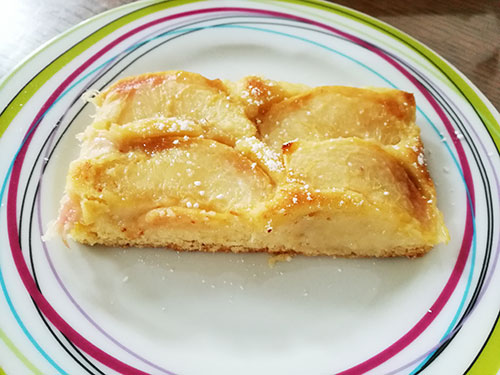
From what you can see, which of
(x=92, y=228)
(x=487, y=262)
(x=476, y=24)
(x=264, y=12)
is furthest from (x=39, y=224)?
(x=476, y=24)

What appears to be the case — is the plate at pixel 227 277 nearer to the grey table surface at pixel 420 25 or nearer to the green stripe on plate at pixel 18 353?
the green stripe on plate at pixel 18 353

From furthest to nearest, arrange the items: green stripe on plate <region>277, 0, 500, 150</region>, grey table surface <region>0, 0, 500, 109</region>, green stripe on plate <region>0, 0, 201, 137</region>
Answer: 1. grey table surface <region>0, 0, 500, 109</region>
2. green stripe on plate <region>277, 0, 500, 150</region>
3. green stripe on plate <region>0, 0, 201, 137</region>

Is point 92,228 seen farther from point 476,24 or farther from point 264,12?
point 476,24

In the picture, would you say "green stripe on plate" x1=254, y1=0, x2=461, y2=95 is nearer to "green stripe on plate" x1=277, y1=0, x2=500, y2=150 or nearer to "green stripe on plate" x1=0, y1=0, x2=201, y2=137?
"green stripe on plate" x1=277, y1=0, x2=500, y2=150

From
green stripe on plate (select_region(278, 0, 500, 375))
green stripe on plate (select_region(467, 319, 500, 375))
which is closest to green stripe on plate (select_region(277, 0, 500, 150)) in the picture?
green stripe on plate (select_region(278, 0, 500, 375))

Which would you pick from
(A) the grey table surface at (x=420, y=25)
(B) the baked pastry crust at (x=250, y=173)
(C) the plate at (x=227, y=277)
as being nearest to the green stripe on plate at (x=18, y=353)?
(C) the plate at (x=227, y=277)

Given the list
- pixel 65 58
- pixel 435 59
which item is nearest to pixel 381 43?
pixel 435 59

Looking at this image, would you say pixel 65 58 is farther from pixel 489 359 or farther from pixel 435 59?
pixel 489 359
